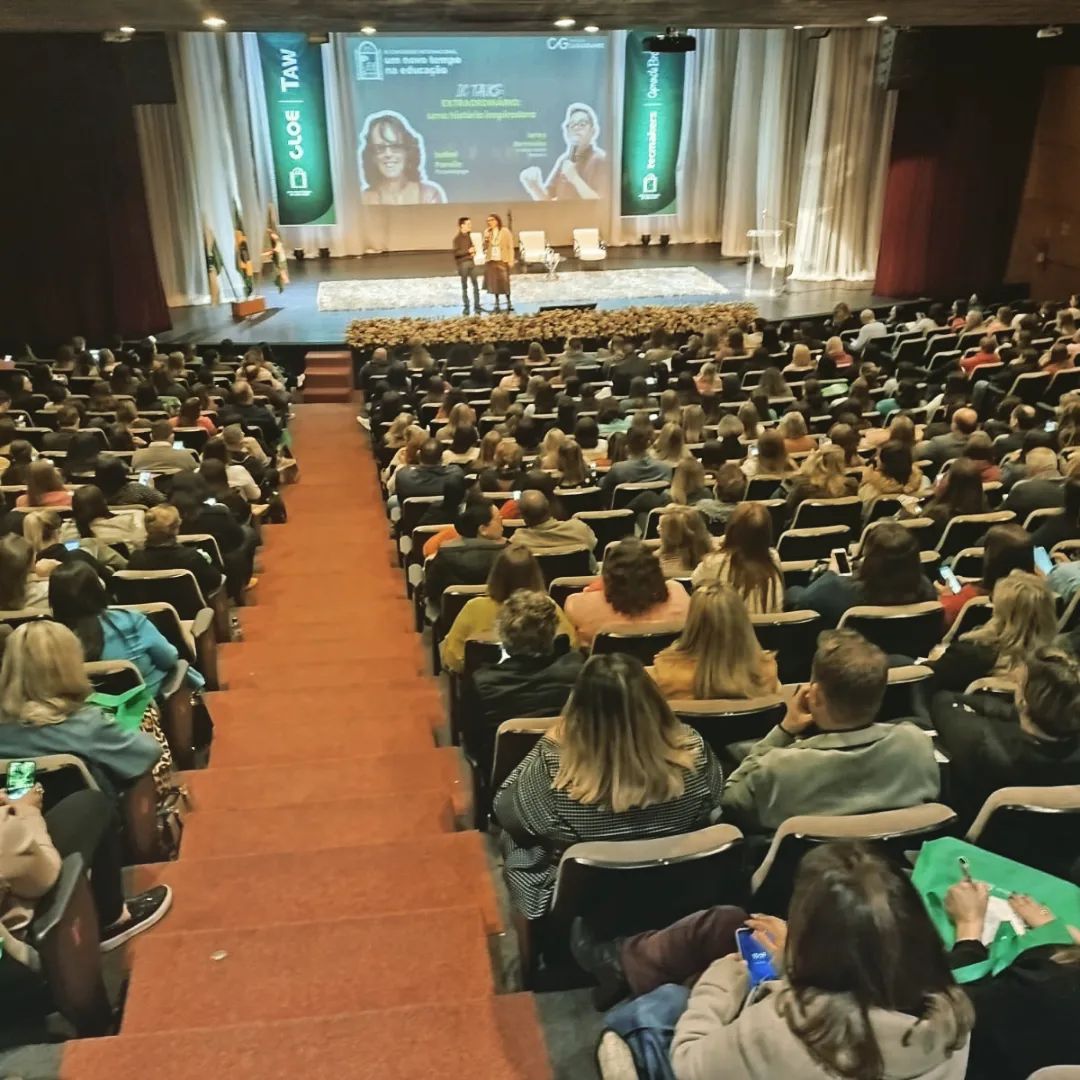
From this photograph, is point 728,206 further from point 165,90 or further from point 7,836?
point 7,836

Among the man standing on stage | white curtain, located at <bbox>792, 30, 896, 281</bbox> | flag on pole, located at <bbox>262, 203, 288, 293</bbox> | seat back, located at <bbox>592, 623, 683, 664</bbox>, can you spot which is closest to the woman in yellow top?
seat back, located at <bbox>592, 623, 683, 664</bbox>

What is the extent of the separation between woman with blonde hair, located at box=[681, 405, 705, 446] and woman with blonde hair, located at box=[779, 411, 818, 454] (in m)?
0.56

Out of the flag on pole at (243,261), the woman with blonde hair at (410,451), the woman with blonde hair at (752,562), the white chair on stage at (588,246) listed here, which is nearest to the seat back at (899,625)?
the woman with blonde hair at (752,562)

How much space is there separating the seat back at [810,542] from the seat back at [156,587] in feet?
8.93

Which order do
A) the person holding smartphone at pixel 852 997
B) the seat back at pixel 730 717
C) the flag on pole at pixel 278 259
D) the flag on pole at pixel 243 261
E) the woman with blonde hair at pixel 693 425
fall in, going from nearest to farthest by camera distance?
the person holding smartphone at pixel 852 997 → the seat back at pixel 730 717 → the woman with blonde hair at pixel 693 425 → the flag on pole at pixel 243 261 → the flag on pole at pixel 278 259

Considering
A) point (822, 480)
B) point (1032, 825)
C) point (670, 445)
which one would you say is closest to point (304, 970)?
point (1032, 825)

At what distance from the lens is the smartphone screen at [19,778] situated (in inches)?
107

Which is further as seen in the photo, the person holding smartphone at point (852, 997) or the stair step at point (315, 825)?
the stair step at point (315, 825)

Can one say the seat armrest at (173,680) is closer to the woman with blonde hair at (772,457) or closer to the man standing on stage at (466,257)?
the woman with blonde hair at (772,457)

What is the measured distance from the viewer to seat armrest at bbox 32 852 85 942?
7.75ft

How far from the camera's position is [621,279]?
15.7 m

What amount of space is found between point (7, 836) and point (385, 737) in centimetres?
201

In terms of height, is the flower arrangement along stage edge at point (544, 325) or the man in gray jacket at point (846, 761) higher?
the man in gray jacket at point (846, 761)

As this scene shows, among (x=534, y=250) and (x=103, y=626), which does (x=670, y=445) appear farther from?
(x=534, y=250)
